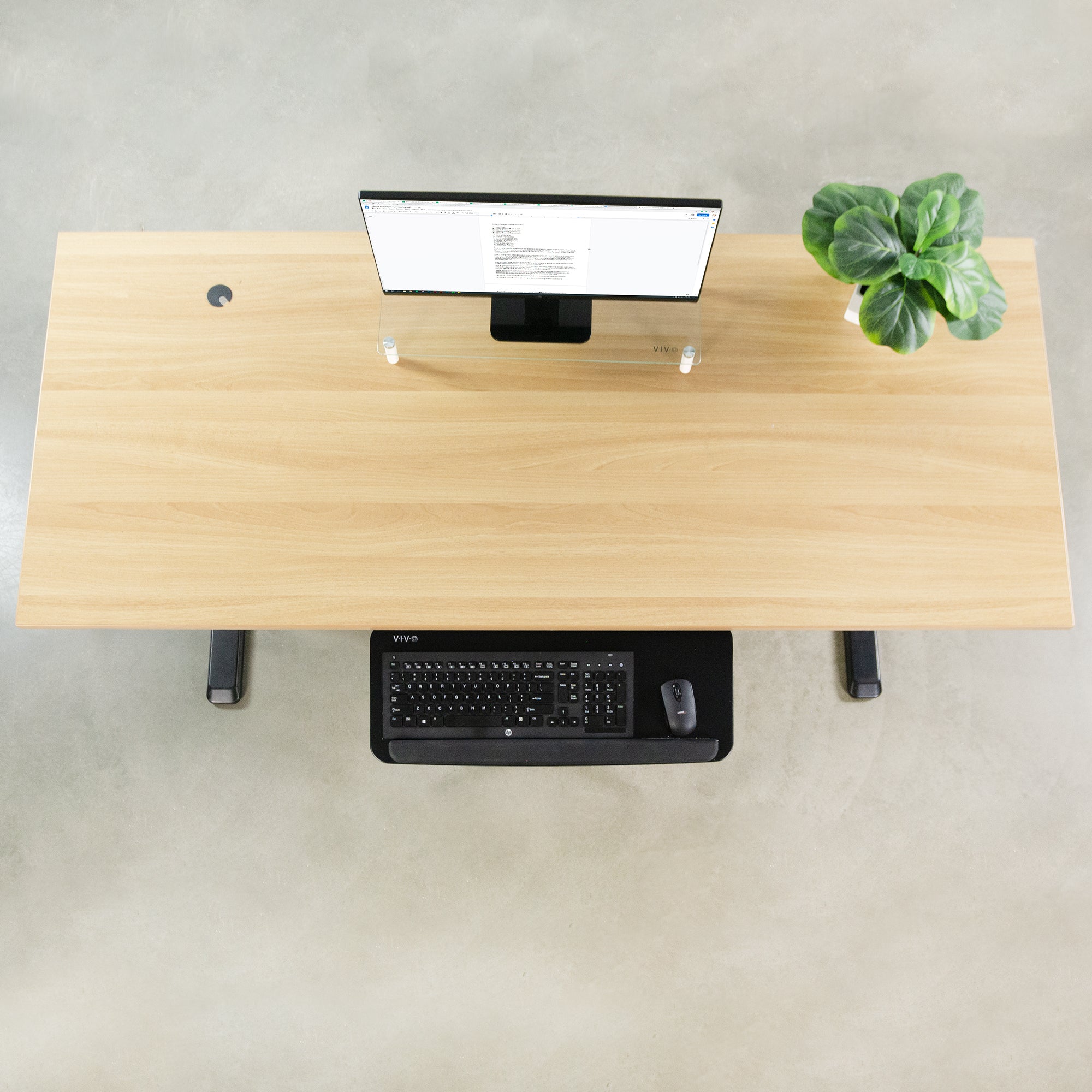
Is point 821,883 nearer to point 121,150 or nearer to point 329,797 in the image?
point 329,797

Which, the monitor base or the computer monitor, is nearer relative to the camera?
the computer monitor

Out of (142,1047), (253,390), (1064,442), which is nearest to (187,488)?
(253,390)

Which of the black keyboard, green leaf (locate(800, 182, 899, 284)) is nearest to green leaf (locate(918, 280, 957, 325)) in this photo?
green leaf (locate(800, 182, 899, 284))

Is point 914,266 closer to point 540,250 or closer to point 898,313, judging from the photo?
point 898,313

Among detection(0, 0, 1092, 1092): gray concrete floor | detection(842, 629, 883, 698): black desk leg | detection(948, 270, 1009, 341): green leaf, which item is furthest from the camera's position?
detection(842, 629, 883, 698): black desk leg

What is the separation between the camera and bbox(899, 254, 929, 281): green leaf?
4.09ft

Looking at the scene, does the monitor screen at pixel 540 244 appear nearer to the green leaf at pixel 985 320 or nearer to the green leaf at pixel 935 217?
the green leaf at pixel 935 217

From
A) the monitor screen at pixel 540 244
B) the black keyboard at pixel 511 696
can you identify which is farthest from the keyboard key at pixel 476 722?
Result: the monitor screen at pixel 540 244

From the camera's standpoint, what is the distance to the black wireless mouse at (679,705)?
5.03 ft

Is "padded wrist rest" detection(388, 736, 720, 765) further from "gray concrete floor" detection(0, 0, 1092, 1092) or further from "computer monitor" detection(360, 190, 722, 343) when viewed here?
"computer monitor" detection(360, 190, 722, 343)

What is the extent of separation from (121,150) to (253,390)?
142 centimetres

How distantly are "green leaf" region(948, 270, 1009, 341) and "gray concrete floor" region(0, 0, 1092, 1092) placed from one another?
103 centimetres

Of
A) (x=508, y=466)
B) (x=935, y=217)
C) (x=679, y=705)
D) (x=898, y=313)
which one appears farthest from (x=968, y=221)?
(x=679, y=705)

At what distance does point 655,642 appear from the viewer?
1617mm
